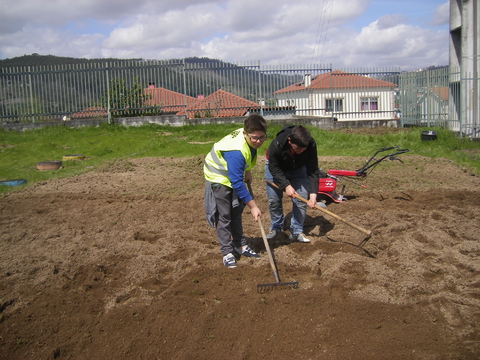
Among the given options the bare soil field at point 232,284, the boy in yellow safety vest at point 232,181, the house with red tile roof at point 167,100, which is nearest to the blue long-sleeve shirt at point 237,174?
the boy in yellow safety vest at point 232,181

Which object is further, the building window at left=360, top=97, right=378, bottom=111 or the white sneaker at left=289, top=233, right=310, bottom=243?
the building window at left=360, top=97, right=378, bottom=111

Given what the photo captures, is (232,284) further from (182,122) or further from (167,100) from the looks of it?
(167,100)

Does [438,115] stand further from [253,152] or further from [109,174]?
[253,152]

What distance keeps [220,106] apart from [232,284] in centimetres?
1368

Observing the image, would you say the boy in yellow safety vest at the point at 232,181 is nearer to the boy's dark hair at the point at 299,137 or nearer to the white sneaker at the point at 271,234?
the boy's dark hair at the point at 299,137

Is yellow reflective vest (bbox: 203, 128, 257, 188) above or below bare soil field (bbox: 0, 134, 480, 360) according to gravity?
above

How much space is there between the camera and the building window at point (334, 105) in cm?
1786

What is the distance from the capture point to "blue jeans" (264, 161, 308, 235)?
5.86 meters

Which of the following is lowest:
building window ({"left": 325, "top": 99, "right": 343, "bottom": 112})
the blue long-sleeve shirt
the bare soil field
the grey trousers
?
the bare soil field

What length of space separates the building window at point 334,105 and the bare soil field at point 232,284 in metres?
10.3


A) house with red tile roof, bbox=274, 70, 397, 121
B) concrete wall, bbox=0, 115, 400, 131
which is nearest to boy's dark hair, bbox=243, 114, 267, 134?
concrete wall, bbox=0, 115, 400, 131

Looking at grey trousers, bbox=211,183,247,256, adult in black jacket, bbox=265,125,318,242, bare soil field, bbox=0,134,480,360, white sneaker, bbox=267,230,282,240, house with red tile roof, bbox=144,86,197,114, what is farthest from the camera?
house with red tile roof, bbox=144,86,197,114

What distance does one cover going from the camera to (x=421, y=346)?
357 cm

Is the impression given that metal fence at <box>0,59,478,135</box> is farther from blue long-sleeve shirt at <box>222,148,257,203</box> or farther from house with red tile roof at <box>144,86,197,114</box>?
blue long-sleeve shirt at <box>222,148,257,203</box>
